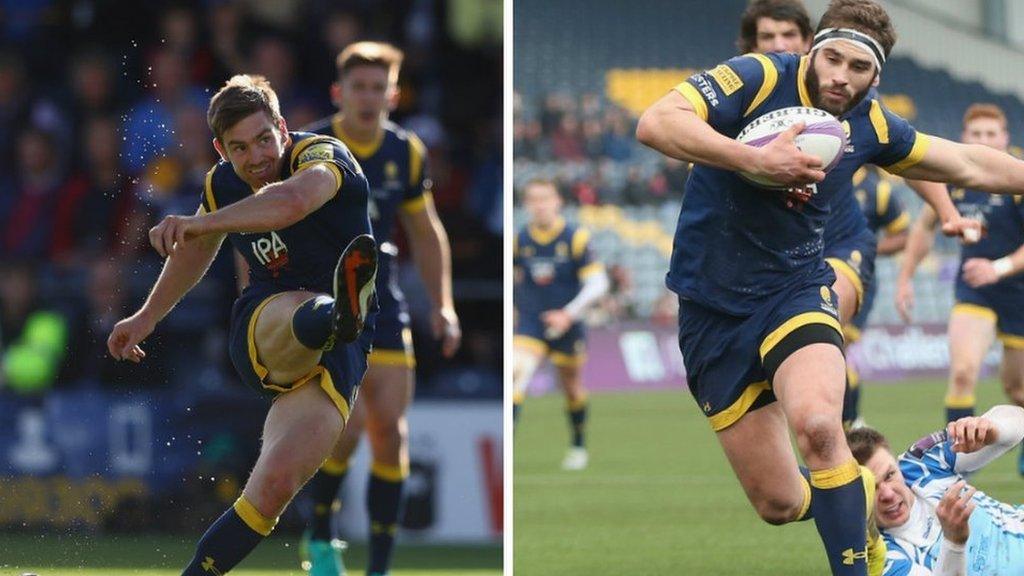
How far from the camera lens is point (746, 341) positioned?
210 inches

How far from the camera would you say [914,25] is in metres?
27.3

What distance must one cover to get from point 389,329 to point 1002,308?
4.29 meters

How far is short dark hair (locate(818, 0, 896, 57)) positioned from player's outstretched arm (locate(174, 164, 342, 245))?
172 cm

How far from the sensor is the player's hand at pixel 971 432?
5.26 meters

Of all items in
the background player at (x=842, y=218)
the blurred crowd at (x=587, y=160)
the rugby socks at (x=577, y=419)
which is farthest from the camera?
the blurred crowd at (x=587, y=160)

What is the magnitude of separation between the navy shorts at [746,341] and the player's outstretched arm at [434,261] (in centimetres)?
256

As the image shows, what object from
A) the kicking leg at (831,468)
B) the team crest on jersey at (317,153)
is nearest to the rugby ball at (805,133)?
the kicking leg at (831,468)

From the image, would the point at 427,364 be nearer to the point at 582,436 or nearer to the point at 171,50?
the point at 582,436

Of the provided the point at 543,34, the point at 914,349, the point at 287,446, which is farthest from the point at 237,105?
the point at 543,34

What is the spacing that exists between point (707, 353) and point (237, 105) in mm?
1772

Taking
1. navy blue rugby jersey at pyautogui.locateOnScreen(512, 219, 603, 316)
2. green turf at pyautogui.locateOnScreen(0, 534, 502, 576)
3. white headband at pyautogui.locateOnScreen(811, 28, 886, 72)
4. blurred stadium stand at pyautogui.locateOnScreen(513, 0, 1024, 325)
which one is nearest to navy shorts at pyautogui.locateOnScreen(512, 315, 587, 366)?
navy blue rugby jersey at pyautogui.locateOnScreen(512, 219, 603, 316)

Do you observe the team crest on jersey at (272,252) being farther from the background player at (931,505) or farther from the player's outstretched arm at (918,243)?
the player's outstretched arm at (918,243)

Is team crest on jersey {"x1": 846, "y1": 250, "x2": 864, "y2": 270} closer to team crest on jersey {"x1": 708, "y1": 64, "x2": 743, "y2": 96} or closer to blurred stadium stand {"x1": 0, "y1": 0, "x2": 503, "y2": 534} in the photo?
team crest on jersey {"x1": 708, "y1": 64, "x2": 743, "y2": 96}

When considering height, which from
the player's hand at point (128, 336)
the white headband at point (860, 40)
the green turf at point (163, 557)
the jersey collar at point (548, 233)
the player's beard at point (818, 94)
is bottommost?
the green turf at point (163, 557)
